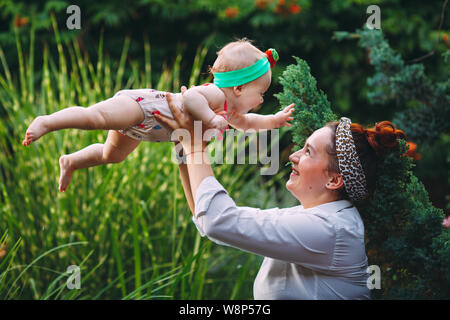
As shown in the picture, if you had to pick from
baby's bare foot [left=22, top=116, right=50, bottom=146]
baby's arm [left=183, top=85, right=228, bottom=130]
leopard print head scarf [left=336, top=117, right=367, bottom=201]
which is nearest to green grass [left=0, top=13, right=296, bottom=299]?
leopard print head scarf [left=336, top=117, right=367, bottom=201]

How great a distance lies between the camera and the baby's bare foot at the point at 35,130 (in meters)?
1.32

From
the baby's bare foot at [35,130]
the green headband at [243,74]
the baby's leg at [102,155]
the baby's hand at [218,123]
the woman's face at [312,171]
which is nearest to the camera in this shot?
the baby's bare foot at [35,130]

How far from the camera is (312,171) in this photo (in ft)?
5.76

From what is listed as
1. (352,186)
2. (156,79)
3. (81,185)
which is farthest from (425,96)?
(156,79)

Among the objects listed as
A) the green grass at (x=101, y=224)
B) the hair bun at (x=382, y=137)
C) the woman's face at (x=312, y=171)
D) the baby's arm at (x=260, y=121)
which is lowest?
the green grass at (x=101, y=224)

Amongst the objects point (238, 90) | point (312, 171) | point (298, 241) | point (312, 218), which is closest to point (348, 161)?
point (312, 171)

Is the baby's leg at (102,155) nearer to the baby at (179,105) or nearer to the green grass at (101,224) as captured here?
the baby at (179,105)

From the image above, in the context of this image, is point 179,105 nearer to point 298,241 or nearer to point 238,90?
point 238,90

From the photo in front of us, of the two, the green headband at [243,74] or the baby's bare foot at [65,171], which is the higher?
the green headband at [243,74]

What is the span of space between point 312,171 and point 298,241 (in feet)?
0.93

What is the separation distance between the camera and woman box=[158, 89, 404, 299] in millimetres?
1594

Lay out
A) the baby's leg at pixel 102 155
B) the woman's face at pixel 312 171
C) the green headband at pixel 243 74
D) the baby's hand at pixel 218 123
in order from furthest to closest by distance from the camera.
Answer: the woman's face at pixel 312 171
the baby's leg at pixel 102 155
the green headband at pixel 243 74
the baby's hand at pixel 218 123

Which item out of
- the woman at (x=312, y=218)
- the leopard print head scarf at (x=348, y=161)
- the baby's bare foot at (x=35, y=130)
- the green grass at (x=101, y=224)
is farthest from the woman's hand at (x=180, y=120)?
the green grass at (x=101, y=224)

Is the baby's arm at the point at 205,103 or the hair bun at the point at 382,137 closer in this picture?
the baby's arm at the point at 205,103
